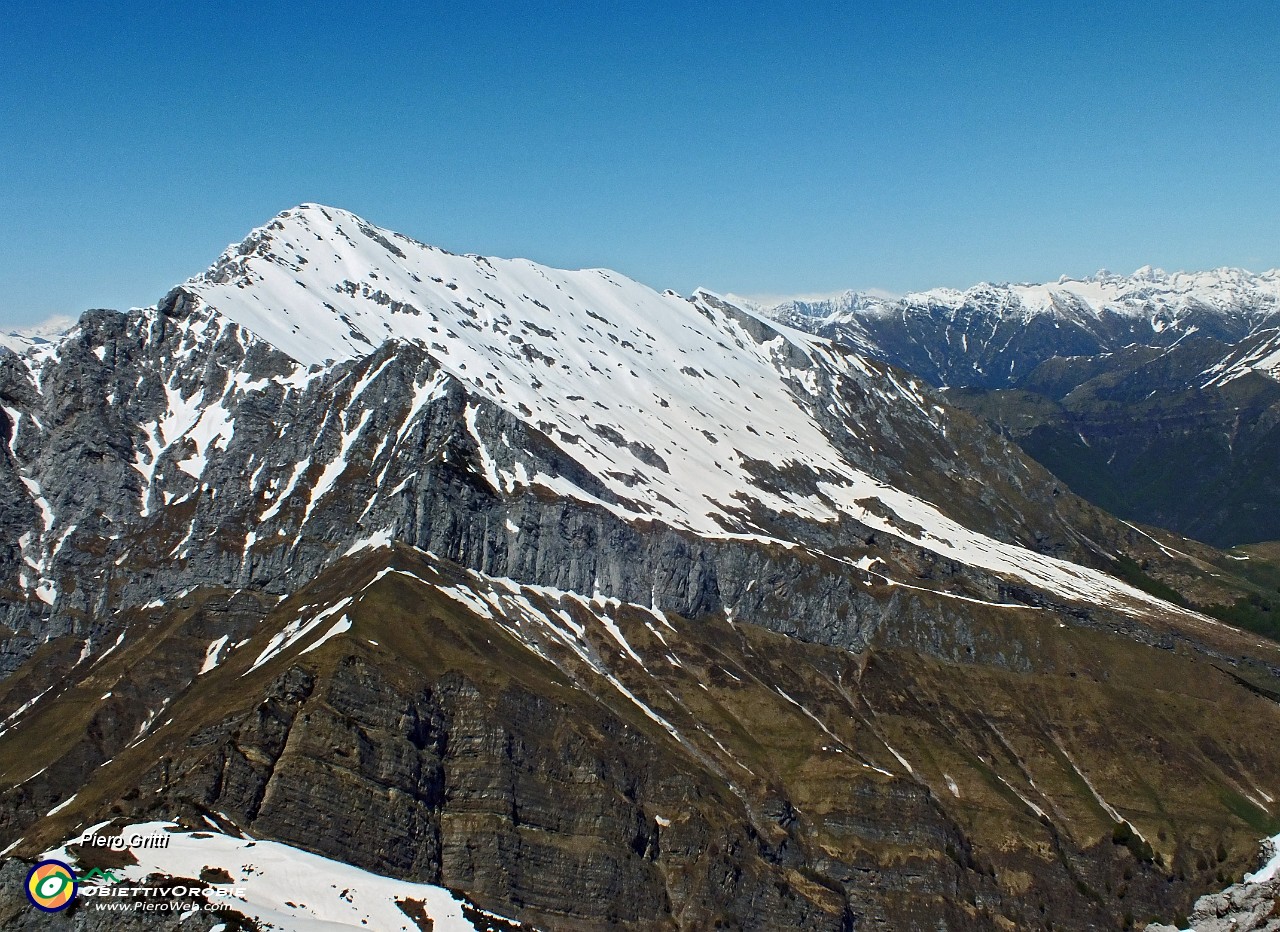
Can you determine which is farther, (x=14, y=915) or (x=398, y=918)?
(x=398, y=918)

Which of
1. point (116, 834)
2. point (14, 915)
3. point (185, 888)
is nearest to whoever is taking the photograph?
point (14, 915)

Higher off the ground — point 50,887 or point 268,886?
point 50,887

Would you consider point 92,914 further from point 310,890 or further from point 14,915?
point 310,890

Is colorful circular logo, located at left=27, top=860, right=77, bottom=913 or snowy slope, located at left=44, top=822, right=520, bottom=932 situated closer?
colorful circular logo, located at left=27, top=860, right=77, bottom=913

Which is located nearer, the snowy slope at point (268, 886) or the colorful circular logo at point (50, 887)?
the colorful circular logo at point (50, 887)

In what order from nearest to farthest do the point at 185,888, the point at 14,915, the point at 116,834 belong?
the point at 14,915 < the point at 185,888 < the point at 116,834

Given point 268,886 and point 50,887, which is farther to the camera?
point 268,886

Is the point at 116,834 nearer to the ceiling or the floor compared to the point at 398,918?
nearer to the ceiling

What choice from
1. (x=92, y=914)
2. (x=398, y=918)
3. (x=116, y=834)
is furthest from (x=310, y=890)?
(x=92, y=914)
